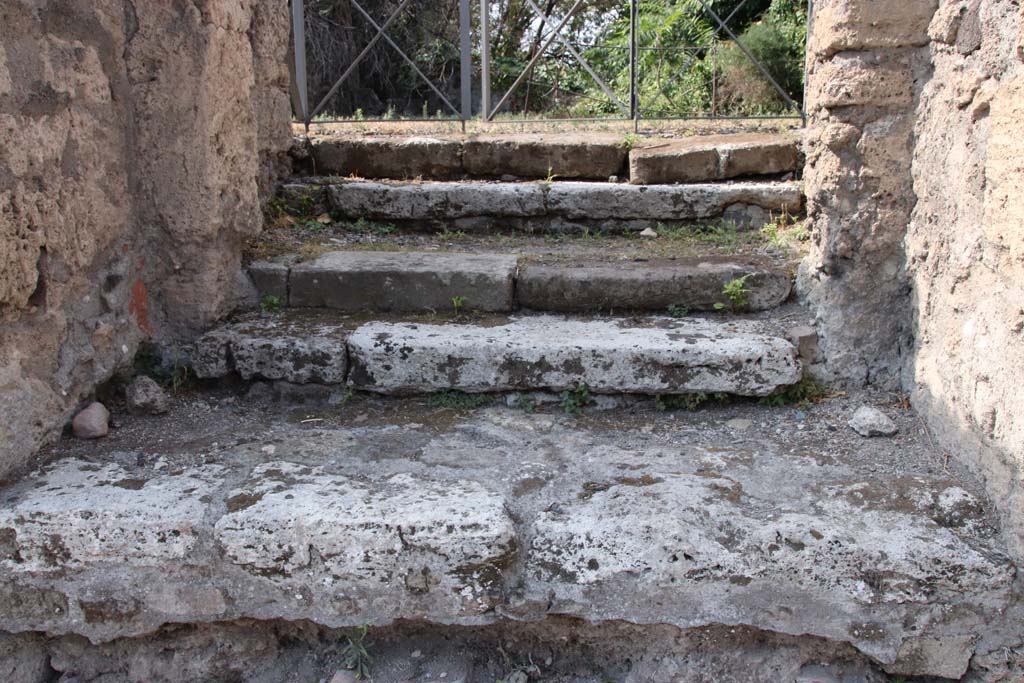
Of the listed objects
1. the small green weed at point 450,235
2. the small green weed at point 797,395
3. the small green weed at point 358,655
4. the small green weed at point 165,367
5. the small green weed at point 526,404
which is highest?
the small green weed at point 450,235

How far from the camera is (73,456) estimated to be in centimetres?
228

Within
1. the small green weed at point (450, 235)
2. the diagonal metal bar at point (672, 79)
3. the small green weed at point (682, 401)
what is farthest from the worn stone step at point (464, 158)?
the diagonal metal bar at point (672, 79)

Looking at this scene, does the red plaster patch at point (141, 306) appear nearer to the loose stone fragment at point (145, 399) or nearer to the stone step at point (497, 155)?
the loose stone fragment at point (145, 399)

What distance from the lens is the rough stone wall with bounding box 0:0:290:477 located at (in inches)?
85.5

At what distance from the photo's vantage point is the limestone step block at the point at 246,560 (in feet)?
6.24

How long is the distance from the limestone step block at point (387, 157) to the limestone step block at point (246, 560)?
8.45 feet

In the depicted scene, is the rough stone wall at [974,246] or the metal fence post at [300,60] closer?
the rough stone wall at [974,246]

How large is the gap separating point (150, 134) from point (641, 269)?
5.67 ft

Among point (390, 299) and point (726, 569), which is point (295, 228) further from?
point (726, 569)

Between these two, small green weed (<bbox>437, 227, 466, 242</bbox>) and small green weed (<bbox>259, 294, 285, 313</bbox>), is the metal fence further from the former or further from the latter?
small green weed (<bbox>259, 294, 285, 313</bbox>)

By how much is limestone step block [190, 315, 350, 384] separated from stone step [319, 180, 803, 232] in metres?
1.23

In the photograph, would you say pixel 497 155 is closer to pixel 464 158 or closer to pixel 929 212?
pixel 464 158

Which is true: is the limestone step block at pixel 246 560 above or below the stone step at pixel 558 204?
below

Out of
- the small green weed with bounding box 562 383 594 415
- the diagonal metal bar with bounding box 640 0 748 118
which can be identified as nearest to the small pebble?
the small green weed with bounding box 562 383 594 415
